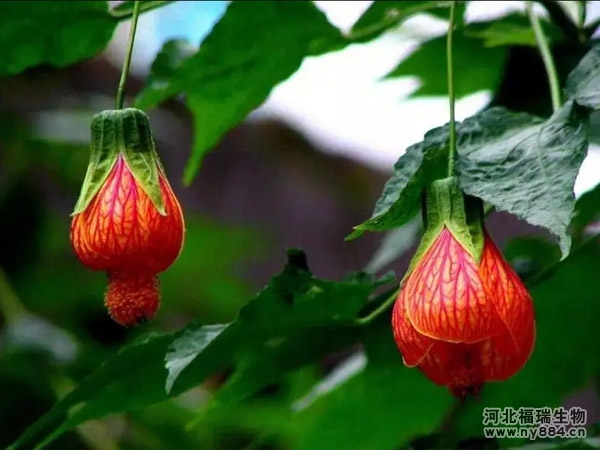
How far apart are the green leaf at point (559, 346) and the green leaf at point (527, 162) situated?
21 cm

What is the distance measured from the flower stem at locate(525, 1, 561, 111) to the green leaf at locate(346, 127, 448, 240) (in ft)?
0.26

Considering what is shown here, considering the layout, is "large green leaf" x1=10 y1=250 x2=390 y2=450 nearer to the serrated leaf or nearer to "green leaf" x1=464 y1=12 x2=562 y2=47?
the serrated leaf

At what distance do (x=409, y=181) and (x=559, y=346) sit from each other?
0.33m

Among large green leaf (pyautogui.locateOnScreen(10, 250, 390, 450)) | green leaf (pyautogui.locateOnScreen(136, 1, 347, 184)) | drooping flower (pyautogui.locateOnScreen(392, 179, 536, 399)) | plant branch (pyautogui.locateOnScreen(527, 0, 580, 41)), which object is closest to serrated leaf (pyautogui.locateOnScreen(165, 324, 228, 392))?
large green leaf (pyautogui.locateOnScreen(10, 250, 390, 450))

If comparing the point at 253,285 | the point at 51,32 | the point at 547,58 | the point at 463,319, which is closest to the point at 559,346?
the point at 547,58

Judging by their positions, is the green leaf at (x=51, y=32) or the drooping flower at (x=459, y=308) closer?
the drooping flower at (x=459, y=308)

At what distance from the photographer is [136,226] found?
0.56 metres

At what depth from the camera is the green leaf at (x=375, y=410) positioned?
795 millimetres

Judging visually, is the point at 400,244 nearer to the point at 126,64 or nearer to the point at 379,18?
the point at 379,18

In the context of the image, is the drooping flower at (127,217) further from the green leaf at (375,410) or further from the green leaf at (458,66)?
the green leaf at (458,66)

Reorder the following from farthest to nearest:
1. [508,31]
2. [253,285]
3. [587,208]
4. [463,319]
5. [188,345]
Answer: [253,285]
[508,31]
[587,208]
[188,345]
[463,319]

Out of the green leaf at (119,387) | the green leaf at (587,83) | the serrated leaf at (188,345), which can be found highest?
the green leaf at (587,83)

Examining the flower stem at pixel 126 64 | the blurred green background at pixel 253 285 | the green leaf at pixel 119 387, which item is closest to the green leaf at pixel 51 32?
the blurred green background at pixel 253 285

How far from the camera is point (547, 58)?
709mm
